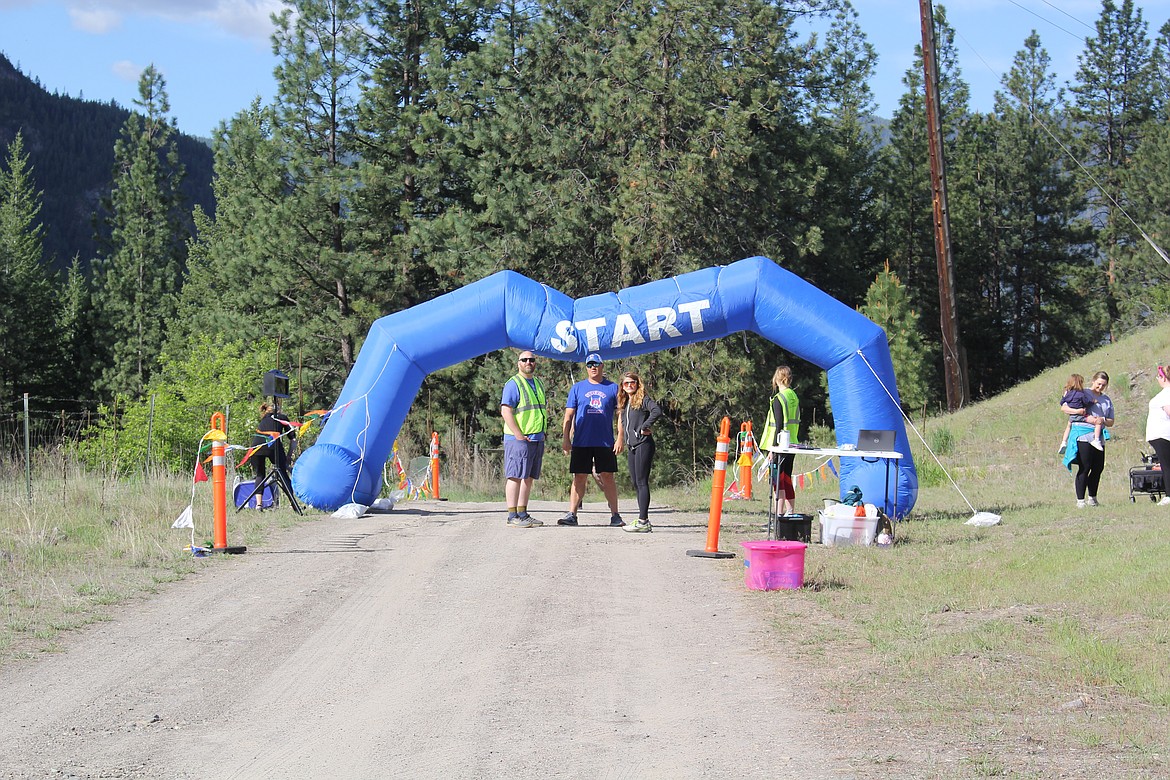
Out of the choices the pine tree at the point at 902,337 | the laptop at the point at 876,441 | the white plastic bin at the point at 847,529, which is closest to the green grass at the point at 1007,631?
the white plastic bin at the point at 847,529

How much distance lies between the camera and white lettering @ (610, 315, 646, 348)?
15.7 meters

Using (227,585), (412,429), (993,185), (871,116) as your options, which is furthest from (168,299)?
(227,585)

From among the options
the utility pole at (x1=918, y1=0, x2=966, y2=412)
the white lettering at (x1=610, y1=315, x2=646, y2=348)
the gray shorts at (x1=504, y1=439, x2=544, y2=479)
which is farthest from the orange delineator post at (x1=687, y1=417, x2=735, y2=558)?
the utility pole at (x1=918, y1=0, x2=966, y2=412)

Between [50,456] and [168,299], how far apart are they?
3701 centimetres

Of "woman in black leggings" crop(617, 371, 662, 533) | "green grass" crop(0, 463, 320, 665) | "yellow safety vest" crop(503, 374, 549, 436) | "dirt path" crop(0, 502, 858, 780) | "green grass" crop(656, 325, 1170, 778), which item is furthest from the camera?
"yellow safety vest" crop(503, 374, 549, 436)

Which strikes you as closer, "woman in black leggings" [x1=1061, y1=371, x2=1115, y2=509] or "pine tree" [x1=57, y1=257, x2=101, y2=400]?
"woman in black leggings" [x1=1061, y1=371, x2=1115, y2=509]

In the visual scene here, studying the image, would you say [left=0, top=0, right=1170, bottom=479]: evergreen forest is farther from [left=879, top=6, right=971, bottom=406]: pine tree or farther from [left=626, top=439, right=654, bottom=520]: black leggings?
[left=626, top=439, right=654, bottom=520]: black leggings

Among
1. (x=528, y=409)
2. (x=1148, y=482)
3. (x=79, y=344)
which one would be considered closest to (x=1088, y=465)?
(x=1148, y=482)

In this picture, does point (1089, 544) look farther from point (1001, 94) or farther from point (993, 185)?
point (1001, 94)

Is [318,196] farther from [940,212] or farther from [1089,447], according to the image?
[1089,447]

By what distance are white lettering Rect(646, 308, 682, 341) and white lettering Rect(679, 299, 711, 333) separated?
17 centimetres

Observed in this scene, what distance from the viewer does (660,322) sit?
15656 mm

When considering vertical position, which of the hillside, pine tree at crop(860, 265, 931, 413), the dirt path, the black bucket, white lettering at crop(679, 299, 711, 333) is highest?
the hillside

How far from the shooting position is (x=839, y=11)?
130 ft
